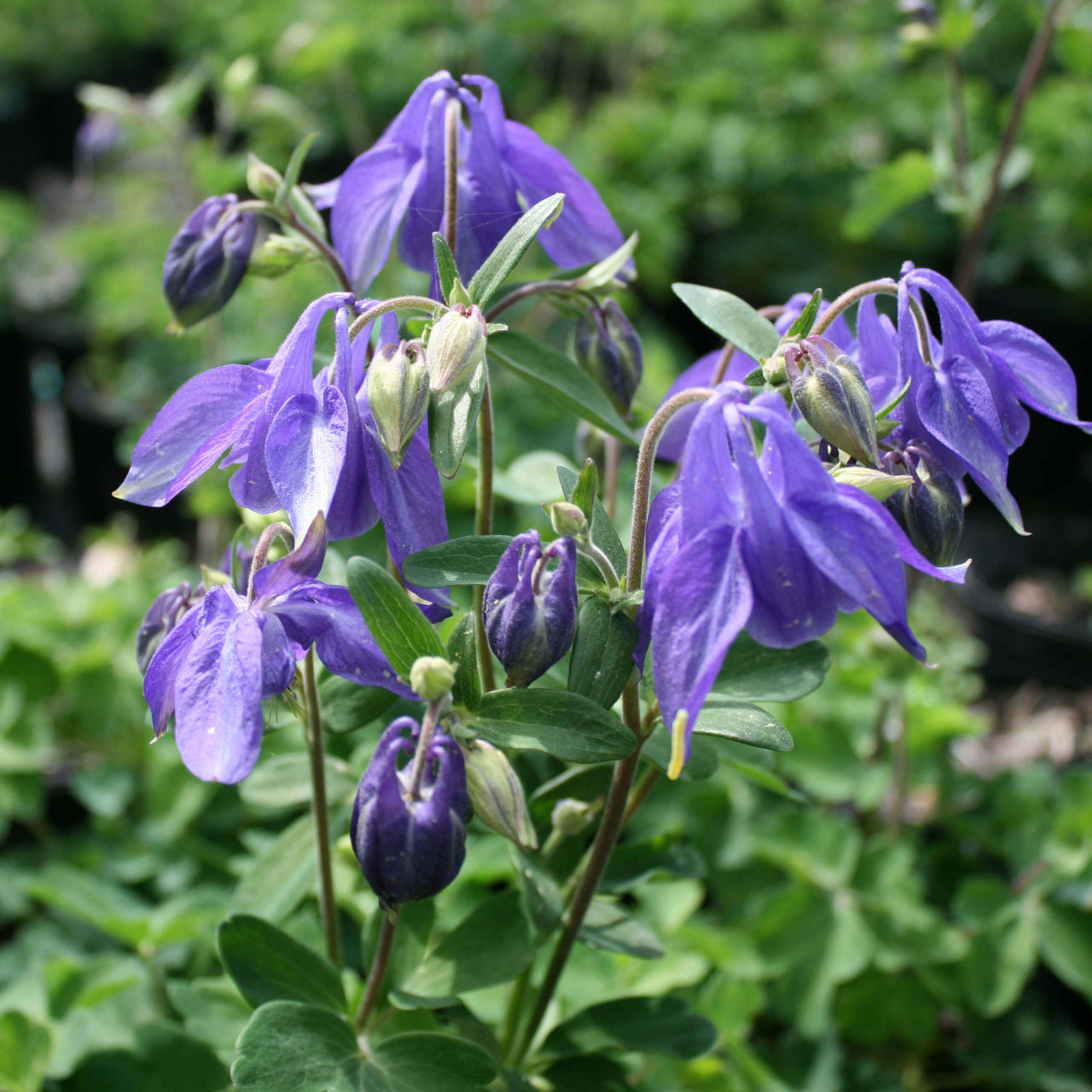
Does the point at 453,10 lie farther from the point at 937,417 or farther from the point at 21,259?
the point at 937,417

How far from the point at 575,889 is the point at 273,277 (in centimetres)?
59

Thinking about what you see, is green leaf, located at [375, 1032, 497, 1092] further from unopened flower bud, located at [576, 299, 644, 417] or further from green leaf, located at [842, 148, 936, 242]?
green leaf, located at [842, 148, 936, 242]

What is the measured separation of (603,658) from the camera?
2.12 ft

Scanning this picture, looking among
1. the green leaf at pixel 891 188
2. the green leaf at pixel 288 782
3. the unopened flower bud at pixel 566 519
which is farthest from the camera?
the green leaf at pixel 891 188

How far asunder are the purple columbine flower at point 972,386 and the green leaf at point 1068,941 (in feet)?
2.72

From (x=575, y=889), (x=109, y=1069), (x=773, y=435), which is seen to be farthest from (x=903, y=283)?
(x=109, y=1069)

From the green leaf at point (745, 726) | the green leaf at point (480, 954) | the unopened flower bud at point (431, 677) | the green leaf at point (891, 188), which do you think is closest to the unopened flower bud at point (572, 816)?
the green leaf at point (480, 954)

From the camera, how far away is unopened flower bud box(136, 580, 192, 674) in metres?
0.79

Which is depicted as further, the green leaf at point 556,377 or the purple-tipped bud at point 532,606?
the green leaf at point 556,377

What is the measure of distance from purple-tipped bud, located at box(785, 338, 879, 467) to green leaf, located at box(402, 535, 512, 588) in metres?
0.21

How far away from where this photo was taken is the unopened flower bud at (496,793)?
24.2 inches

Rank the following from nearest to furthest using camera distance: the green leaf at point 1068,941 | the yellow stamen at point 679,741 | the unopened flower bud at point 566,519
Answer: the yellow stamen at point 679,741, the unopened flower bud at point 566,519, the green leaf at point 1068,941

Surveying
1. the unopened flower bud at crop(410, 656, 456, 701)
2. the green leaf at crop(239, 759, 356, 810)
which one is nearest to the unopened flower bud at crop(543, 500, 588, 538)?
the unopened flower bud at crop(410, 656, 456, 701)

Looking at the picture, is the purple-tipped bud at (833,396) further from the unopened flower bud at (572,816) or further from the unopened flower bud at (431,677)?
the unopened flower bud at (572,816)
